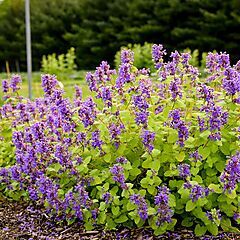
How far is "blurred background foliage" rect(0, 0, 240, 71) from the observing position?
73.8 feet

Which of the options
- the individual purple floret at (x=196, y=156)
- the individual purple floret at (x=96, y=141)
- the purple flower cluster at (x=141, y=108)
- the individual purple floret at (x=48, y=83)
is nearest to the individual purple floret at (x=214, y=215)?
the individual purple floret at (x=196, y=156)

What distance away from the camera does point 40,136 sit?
327cm

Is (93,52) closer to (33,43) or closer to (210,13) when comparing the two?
(33,43)

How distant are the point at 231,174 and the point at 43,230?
4.13 ft

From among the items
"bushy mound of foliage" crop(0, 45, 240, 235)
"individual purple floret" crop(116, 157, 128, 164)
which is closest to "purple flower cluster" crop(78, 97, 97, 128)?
"bushy mound of foliage" crop(0, 45, 240, 235)

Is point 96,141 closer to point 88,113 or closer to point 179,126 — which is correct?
point 88,113

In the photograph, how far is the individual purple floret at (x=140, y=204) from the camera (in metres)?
2.81

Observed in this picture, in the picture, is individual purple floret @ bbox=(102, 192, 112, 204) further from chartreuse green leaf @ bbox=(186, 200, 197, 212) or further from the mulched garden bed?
chartreuse green leaf @ bbox=(186, 200, 197, 212)

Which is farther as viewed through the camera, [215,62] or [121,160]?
[215,62]

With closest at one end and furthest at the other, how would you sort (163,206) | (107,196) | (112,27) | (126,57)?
(163,206), (107,196), (126,57), (112,27)

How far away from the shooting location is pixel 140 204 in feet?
9.27

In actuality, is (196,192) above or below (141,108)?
below

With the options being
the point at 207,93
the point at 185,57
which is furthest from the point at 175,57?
the point at 207,93

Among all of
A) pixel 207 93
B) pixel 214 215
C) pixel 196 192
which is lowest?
pixel 214 215
